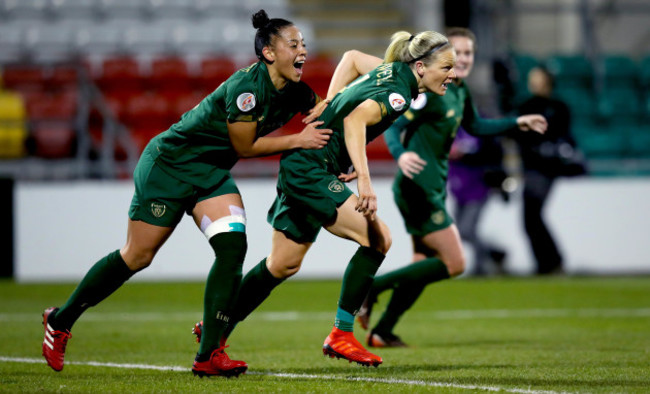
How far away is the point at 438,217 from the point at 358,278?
140 cm

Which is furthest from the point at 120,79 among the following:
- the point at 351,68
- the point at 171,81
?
the point at 351,68

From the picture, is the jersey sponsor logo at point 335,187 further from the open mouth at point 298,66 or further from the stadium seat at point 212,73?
the stadium seat at point 212,73

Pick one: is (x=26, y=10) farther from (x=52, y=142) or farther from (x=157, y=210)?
(x=157, y=210)

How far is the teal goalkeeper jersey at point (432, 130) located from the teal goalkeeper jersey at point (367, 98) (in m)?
1.20

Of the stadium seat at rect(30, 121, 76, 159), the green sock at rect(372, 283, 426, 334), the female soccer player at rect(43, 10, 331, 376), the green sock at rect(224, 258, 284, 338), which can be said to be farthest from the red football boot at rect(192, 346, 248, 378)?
the stadium seat at rect(30, 121, 76, 159)

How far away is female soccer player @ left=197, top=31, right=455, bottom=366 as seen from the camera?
5.04m

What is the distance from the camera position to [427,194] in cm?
650

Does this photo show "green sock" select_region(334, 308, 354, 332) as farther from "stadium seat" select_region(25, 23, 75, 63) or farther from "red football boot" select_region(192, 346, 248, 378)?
"stadium seat" select_region(25, 23, 75, 63)

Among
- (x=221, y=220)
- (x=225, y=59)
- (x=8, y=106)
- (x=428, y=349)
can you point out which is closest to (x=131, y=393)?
(x=221, y=220)

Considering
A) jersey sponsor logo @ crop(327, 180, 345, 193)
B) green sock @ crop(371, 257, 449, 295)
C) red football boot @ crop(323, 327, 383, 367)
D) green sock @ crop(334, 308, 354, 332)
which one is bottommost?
green sock @ crop(371, 257, 449, 295)

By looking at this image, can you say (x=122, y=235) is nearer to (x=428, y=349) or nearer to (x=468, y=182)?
(x=468, y=182)

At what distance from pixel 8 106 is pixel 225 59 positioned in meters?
3.59

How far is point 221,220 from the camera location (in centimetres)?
495

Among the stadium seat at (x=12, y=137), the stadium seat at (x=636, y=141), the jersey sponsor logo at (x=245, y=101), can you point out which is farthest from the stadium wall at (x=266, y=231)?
the jersey sponsor logo at (x=245, y=101)
